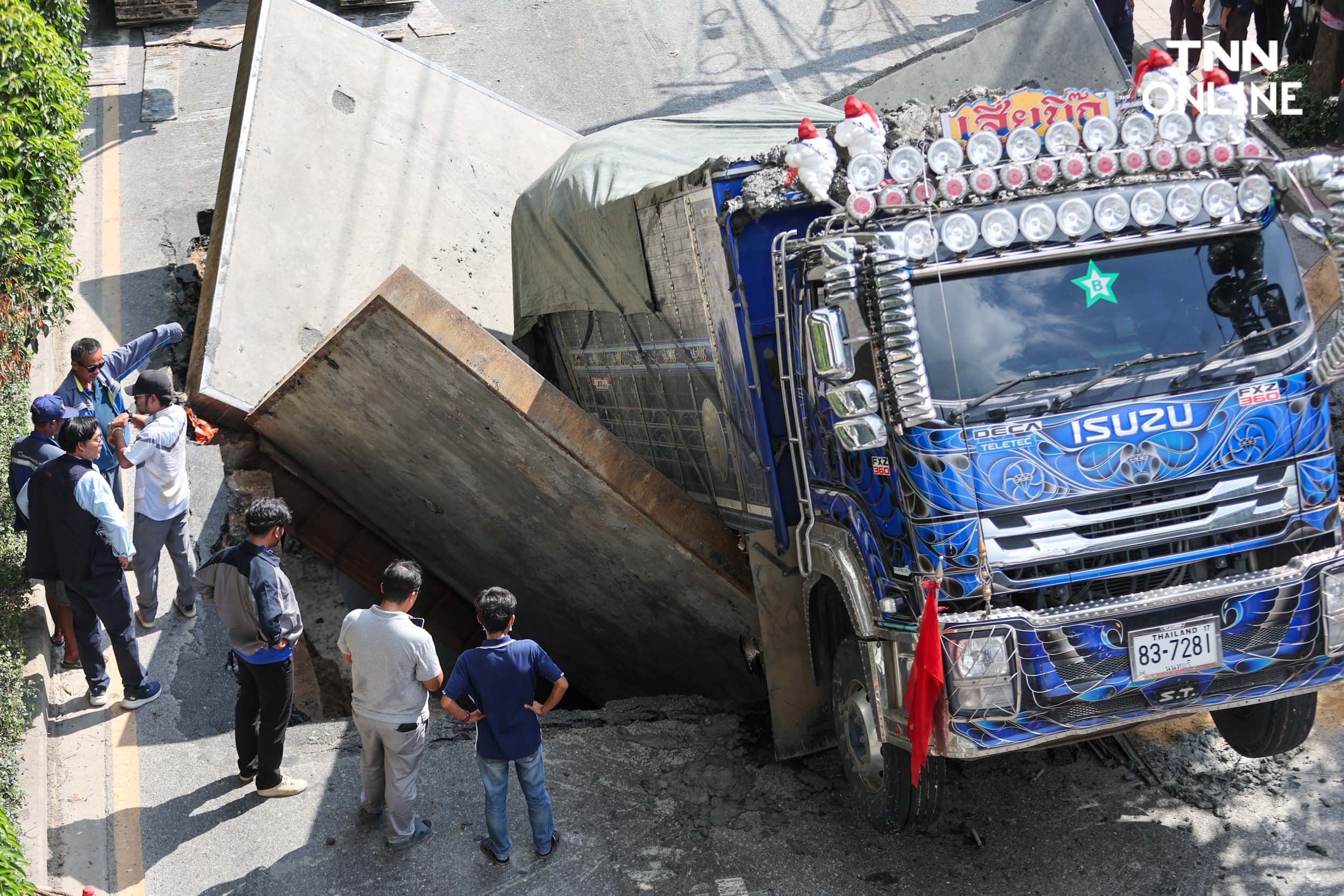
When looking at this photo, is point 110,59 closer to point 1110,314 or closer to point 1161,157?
point 1161,157

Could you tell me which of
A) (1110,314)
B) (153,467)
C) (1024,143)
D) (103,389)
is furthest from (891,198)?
(103,389)

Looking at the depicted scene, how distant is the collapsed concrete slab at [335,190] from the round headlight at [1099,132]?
554cm

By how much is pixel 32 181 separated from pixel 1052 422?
8.05 m

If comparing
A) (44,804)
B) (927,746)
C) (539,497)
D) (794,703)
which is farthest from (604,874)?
(44,804)

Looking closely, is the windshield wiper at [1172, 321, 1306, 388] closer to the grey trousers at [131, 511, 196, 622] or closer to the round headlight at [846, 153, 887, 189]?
the round headlight at [846, 153, 887, 189]

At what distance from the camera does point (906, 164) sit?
18.8 feet

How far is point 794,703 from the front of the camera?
6.88 m

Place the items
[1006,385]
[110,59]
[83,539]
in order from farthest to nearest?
[110,59] < [83,539] < [1006,385]

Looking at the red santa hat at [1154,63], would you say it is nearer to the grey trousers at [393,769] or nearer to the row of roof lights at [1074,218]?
the row of roof lights at [1074,218]

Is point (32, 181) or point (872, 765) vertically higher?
point (32, 181)

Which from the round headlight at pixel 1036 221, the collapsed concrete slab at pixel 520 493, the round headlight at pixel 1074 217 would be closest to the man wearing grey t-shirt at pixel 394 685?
the collapsed concrete slab at pixel 520 493

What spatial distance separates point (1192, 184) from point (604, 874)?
14.3 feet

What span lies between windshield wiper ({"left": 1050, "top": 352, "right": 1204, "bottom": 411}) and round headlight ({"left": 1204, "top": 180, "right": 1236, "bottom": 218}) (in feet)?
2.25

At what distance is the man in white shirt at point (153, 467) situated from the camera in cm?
767
